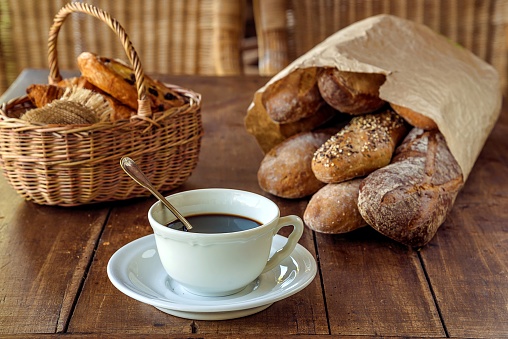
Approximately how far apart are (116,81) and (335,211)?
0.41 meters

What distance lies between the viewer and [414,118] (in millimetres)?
1120

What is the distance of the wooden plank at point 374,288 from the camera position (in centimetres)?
74

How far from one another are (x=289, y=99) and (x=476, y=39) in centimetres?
131

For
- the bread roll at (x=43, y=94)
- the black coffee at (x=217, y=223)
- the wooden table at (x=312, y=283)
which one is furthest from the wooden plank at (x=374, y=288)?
the bread roll at (x=43, y=94)

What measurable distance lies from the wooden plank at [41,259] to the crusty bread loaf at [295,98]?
13.4 inches

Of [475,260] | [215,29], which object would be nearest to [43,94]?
[475,260]

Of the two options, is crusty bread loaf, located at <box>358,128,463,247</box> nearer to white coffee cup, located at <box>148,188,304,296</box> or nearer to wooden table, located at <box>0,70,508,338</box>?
wooden table, located at <box>0,70,508,338</box>

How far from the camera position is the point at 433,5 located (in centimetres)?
224

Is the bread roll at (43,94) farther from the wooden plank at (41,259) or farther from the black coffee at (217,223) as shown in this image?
the black coffee at (217,223)

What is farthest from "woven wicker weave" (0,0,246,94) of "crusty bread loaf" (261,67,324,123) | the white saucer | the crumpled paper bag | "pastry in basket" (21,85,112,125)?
the white saucer

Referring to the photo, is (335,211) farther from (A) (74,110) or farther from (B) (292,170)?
(A) (74,110)

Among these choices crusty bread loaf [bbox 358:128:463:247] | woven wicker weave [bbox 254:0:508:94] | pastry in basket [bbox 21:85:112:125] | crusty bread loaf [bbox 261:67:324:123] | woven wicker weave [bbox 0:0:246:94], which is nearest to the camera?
crusty bread loaf [bbox 358:128:463:247]

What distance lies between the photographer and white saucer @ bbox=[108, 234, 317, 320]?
720mm

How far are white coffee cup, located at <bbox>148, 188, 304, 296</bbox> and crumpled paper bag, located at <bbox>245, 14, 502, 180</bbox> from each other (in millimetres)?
401
